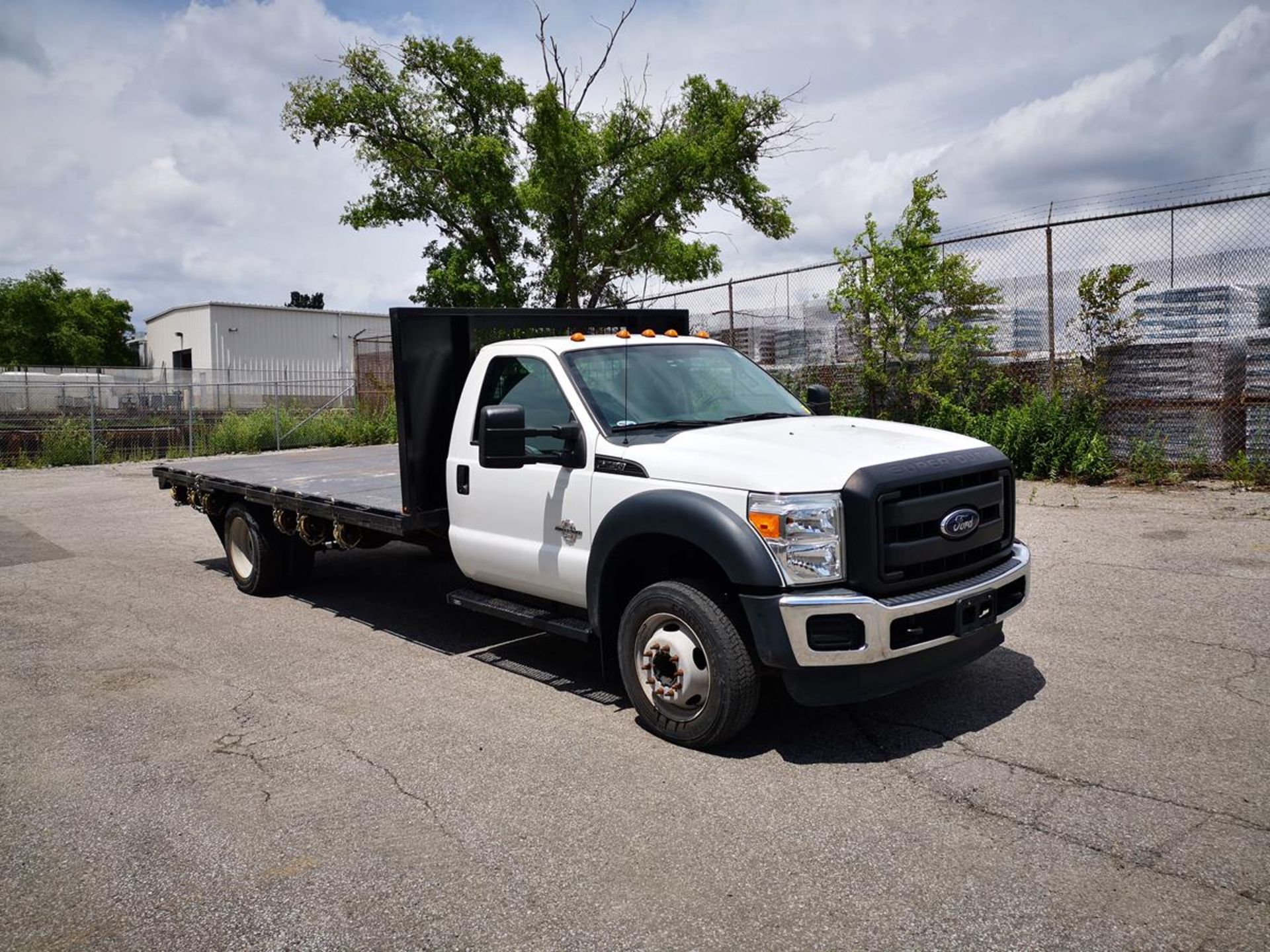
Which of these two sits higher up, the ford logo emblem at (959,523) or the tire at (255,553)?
the ford logo emblem at (959,523)

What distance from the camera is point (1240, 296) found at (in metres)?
11.6

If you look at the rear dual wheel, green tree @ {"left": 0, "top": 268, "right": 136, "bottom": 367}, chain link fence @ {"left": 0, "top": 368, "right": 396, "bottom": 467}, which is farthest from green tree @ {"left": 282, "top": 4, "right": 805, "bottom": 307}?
green tree @ {"left": 0, "top": 268, "right": 136, "bottom": 367}

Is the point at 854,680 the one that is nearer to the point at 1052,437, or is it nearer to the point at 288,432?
the point at 1052,437

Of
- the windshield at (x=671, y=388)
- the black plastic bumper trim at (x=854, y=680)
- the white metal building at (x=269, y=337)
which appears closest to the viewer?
the black plastic bumper trim at (x=854, y=680)

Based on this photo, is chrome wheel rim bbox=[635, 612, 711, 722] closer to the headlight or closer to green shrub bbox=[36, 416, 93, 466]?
the headlight

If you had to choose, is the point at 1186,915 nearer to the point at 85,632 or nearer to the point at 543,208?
the point at 85,632

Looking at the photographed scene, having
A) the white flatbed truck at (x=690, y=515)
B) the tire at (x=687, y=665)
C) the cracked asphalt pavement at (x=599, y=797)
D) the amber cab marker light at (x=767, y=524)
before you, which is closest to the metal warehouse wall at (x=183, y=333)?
the cracked asphalt pavement at (x=599, y=797)

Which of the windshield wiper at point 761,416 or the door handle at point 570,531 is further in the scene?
the windshield wiper at point 761,416

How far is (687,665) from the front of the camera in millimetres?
4793

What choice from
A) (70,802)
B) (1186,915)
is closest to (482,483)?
(70,802)

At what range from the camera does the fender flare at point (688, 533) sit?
14.7 feet

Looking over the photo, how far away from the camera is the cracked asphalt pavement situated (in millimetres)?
3400

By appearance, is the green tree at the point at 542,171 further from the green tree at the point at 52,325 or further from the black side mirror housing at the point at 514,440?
the green tree at the point at 52,325

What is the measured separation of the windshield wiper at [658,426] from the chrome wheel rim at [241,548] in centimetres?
433
